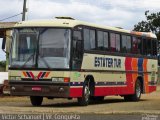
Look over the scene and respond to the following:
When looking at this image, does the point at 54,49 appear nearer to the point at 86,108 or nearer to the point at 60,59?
the point at 60,59

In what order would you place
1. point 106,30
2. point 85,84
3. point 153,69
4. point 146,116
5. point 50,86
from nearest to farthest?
point 146,116 < point 50,86 < point 85,84 < point 106,30 < point 153,69

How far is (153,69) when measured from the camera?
103 ft

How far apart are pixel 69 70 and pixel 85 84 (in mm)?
1650

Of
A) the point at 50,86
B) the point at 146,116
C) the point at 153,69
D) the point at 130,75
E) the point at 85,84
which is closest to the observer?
the point at 146,116

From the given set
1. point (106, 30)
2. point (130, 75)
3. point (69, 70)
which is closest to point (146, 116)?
point (69, 70)

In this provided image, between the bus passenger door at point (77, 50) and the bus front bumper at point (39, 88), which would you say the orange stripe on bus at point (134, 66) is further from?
the bus front bumper at point (39, 88)

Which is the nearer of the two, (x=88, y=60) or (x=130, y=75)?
(x=88, y=60)

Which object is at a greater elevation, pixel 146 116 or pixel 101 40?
pixel 101 40

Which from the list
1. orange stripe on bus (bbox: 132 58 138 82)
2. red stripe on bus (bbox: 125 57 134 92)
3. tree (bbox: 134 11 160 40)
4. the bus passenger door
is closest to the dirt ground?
the bus passenger door

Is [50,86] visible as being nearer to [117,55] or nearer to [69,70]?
[69,70]

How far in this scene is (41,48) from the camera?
22359 millimetres

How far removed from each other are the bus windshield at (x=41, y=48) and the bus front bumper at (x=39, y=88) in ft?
2.11

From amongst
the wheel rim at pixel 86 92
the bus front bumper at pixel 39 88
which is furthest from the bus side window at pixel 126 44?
the bus front bumper at pixel 39 88

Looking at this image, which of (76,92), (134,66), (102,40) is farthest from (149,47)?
(76,92)
